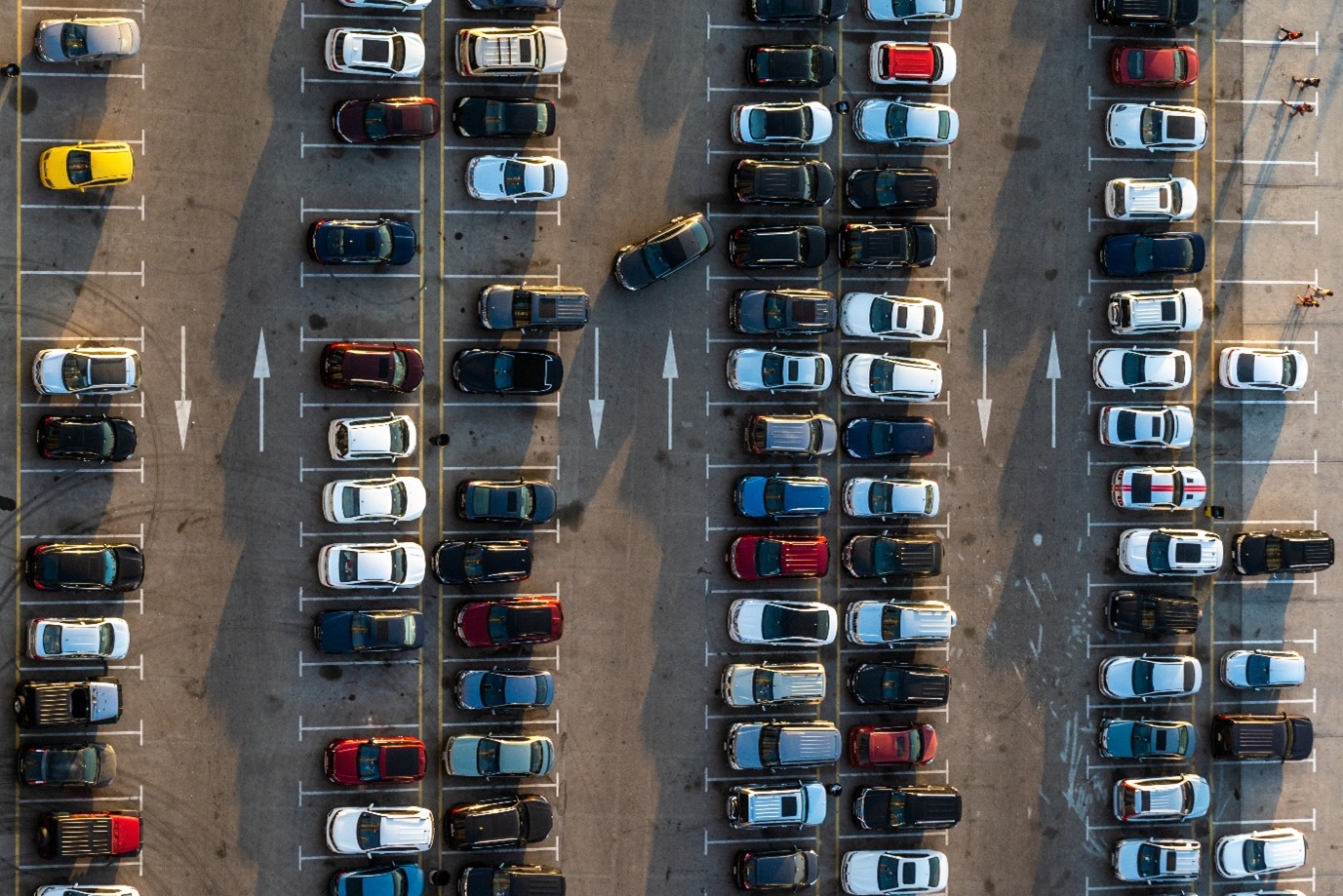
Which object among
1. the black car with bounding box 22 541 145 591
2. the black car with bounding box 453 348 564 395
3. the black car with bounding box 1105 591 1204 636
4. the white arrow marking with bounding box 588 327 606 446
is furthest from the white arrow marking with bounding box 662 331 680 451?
the black car with bounding box 22 541 145 591

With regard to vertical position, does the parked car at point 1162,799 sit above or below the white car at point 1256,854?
above

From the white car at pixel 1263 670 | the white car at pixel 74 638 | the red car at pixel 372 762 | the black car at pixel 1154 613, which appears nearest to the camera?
the white car at pixel 74 638

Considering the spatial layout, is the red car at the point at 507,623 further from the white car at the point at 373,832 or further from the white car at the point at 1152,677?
the white car at the point at 1152,677

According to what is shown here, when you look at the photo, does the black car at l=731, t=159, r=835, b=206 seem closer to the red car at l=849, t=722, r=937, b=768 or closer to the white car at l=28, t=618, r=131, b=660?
the red car at l=849, t=722, r=937, b=768

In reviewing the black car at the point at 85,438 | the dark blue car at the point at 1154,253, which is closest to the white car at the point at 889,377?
the dark blue car at the point at 1154,253

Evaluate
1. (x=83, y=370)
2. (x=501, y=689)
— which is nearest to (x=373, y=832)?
(x=501, y=689)

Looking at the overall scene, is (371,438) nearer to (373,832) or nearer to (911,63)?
(373,832)
